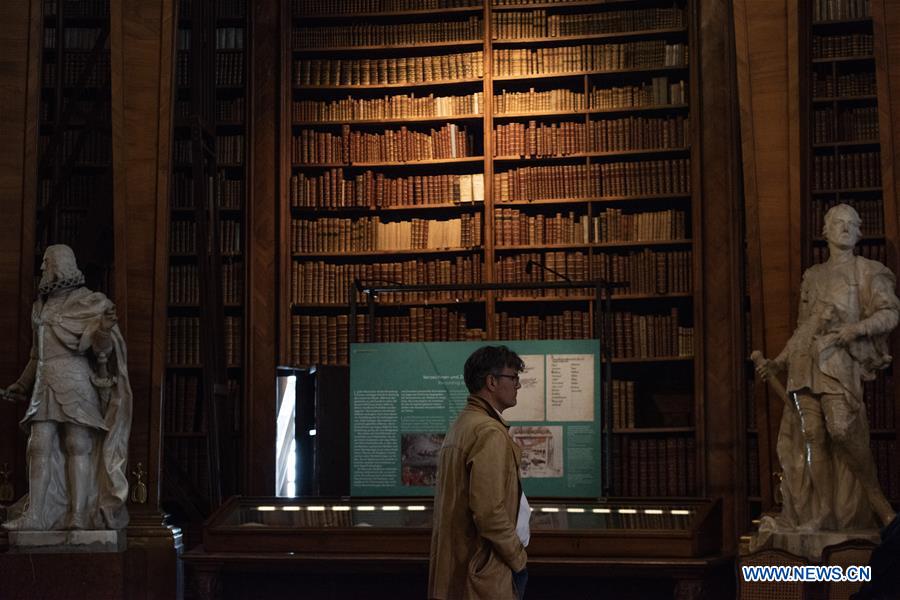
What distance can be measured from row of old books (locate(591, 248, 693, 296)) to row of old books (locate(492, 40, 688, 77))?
1.24m

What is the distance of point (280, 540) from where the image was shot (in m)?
6.54

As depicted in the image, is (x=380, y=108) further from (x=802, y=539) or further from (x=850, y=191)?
(x=802, y=539)

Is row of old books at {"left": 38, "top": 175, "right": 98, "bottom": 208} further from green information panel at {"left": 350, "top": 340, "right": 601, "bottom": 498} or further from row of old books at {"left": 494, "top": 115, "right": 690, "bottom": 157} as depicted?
row of old books at {"left": 494, "top": 115, "right": 690, "bottom": 157}

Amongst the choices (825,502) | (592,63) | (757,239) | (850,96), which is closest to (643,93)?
(592,63)

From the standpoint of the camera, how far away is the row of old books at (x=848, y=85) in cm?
859

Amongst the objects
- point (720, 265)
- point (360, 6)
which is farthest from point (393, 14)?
point (720, 265)

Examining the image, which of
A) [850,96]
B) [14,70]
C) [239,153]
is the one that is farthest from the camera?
[239,153]

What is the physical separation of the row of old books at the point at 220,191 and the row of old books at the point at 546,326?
1.95 m

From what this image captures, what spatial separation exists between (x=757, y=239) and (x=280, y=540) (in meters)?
2.76

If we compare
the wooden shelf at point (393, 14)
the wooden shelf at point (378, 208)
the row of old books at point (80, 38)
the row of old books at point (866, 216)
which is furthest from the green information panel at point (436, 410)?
the row of old books at point (80, 38)

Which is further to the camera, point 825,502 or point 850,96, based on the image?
point 850,96

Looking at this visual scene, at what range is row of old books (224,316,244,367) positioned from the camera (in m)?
9.18

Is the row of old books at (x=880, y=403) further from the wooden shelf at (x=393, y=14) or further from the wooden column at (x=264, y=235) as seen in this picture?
the wooden column at (x=264, y=235)

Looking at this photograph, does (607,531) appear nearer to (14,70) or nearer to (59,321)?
(59,321)
